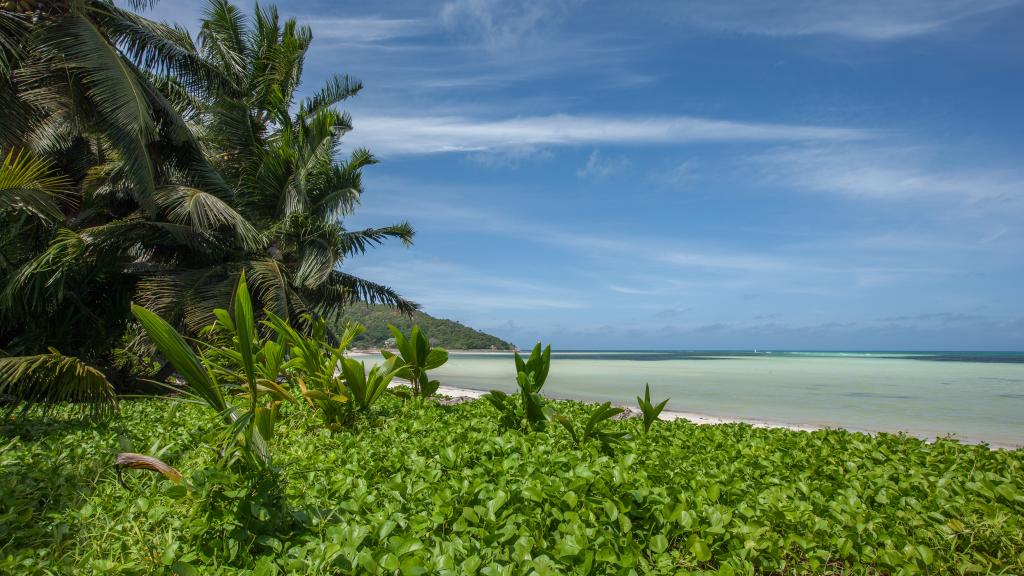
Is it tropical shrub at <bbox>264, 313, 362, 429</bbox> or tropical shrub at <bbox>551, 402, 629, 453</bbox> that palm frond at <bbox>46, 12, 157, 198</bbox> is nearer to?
tropical shrub at <bbox>264, 313, 362, 429</bbox>

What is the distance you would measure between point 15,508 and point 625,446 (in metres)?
3.46

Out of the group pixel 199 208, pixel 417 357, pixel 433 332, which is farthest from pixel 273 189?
pixel 433 332

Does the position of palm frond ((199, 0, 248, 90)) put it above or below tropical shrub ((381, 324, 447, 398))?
above

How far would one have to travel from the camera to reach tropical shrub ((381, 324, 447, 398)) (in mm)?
5500

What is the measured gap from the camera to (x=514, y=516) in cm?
225

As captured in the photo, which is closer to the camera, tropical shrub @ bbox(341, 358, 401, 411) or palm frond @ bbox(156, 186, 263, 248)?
tropical shrub @ bbox(341, 358, 401, 411)

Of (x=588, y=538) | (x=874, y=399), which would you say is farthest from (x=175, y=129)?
(x=874, y=399)

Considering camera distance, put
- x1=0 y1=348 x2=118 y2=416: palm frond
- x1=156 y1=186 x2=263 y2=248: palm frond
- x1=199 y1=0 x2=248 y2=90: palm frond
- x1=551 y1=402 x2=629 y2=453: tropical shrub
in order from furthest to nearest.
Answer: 1. x1=199 y1=0 x2=248 y2=90: palm frond
2. x1=156 y1=186 x2=263 y2=248: palm frond
3. x1=0 y1=348 x2=118 y2=416: palm frond
4. x1=551 y1=402 x2=629 y2=453: tropical shrub

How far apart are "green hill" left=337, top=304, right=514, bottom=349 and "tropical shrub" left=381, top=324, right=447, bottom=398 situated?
35.6 m

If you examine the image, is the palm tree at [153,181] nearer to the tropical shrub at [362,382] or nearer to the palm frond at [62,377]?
the palm frond at [62,377]

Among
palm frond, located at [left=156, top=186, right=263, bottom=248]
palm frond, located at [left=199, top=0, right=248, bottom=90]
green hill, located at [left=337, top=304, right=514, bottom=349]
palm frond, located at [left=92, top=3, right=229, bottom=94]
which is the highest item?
palm frond, located at [left=199, top=0, right=248, bottom=90]

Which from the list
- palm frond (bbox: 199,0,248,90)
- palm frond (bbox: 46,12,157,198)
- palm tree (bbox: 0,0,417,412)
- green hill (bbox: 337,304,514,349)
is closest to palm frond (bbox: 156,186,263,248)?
palm tree (bbox: 0,0,417,412)

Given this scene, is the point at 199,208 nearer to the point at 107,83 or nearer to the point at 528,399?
the point at 107,83

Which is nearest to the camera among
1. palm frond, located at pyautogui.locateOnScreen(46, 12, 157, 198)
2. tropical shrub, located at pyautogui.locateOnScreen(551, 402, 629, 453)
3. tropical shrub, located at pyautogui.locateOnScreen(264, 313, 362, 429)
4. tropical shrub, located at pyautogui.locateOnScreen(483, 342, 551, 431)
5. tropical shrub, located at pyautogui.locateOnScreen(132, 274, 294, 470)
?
tropical shrub, located at pyautogui.locateOnScreen(132, 274, 294, 470)
